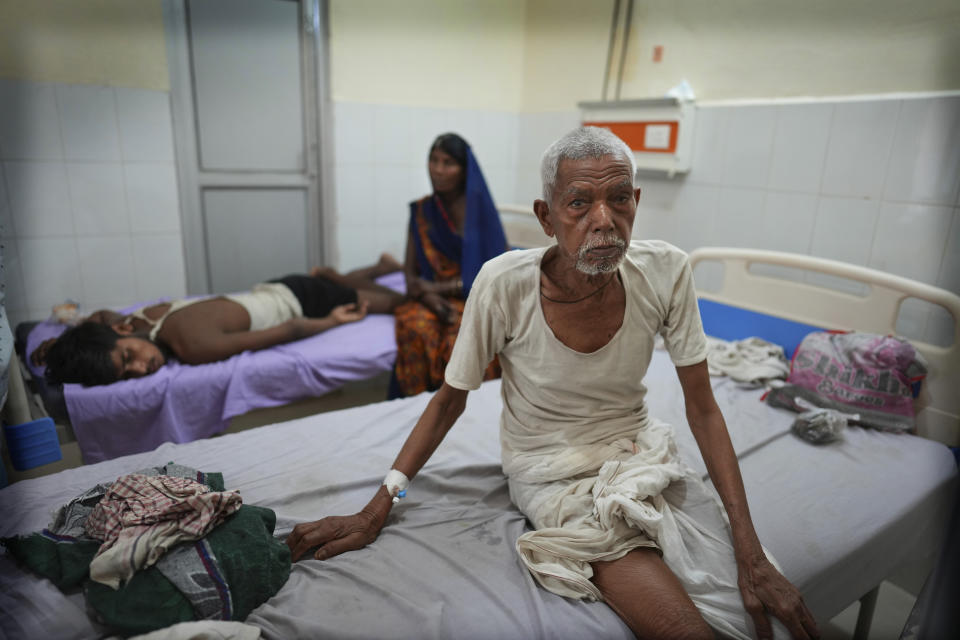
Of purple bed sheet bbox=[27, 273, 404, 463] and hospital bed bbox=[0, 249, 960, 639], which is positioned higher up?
hospital bed bbox=[0, 249, 960, 639]

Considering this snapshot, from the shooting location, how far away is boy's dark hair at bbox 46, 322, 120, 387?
200 cm

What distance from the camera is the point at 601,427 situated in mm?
1295

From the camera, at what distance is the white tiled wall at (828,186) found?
6.04ft

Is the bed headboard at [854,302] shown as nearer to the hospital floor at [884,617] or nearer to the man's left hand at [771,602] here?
the hospital floor at [884,617]

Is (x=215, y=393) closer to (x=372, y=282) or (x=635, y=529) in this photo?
(x=372, y=282)

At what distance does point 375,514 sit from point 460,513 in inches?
7.9

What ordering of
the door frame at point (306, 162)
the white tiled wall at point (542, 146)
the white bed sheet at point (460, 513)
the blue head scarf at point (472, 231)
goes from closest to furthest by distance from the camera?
the white bed sheet at point (460, 513) < the white tiled wall at point (542, 146) < the blue head scarf at point (472, 231) < the door frame at point (306, 162)

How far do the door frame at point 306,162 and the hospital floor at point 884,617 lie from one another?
118 inches

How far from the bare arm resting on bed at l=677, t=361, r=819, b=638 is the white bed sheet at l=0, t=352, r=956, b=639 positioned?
0.21m

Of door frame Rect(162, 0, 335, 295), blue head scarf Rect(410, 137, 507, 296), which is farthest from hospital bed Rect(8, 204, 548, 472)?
door frame Rect(162, 0, 335, 295)

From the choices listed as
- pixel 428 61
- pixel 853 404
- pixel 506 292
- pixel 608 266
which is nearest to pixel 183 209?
pixel 428 61

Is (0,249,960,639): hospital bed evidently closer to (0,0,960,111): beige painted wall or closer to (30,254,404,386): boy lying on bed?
(0,0,960,111): beige painted wall

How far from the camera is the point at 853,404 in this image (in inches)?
72.4

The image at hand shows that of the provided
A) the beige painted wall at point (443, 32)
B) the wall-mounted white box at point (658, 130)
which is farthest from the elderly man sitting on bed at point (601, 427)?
the wall-mounted white box at point (658, 130)
